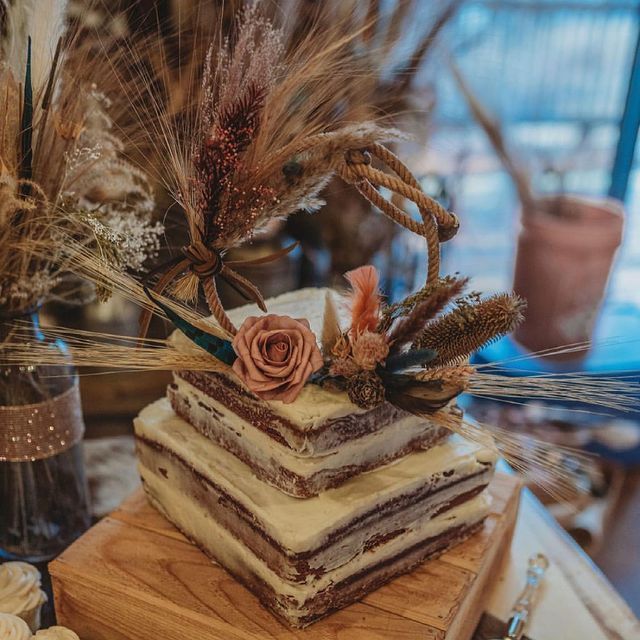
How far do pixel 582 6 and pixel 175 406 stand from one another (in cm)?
267

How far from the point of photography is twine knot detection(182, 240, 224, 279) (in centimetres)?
75

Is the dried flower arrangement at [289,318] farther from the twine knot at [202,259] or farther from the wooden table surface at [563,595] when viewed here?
the wooden table surface at [563,595]

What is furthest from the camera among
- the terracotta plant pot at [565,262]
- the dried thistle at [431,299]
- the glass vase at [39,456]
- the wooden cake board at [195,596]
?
the terracotta plant pot at [565,262]

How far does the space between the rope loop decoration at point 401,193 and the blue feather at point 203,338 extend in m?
0.22

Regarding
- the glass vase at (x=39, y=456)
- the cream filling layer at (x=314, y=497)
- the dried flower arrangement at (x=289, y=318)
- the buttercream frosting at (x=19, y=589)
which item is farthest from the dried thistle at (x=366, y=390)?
the buttercream frosting at (x=19, y=589)

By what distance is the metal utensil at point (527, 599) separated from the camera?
925mm

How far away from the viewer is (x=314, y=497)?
0.77 m

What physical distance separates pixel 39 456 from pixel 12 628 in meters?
0.24

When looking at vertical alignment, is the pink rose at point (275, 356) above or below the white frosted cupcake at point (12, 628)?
above

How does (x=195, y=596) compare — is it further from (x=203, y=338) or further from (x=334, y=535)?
(x=203, y=338)

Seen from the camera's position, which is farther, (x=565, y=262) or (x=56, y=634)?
(x=565, y=262)

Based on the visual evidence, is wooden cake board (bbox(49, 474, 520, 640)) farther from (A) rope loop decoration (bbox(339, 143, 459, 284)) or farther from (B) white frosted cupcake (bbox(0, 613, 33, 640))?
(A) rope loop decoration (bbox(339, 143, 459, 284))

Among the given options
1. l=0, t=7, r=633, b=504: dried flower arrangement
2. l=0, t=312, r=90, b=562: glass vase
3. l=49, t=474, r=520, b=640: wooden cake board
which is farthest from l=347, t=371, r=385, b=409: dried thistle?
l=0, t=312, r=90, b=562: glass vase

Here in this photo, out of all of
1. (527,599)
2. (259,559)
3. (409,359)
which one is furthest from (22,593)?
(527,599)
